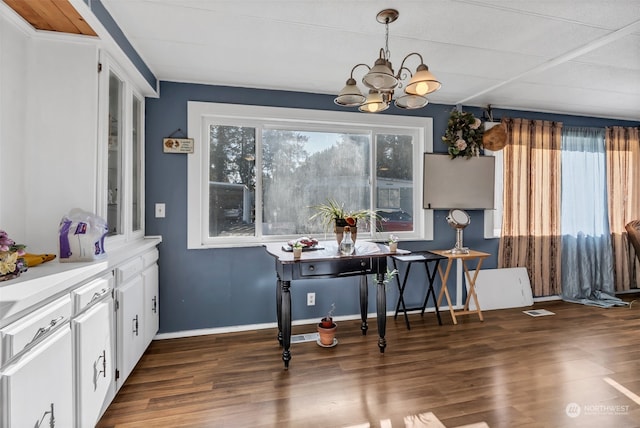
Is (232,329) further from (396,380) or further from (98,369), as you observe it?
(396,380)

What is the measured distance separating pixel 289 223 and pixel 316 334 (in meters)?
1.14

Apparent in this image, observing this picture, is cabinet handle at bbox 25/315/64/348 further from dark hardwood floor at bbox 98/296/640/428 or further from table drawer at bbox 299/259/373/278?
table drawer at bbox 299/259/373/278

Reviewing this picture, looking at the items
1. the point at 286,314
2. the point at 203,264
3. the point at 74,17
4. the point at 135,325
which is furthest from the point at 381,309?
the point at 74,17

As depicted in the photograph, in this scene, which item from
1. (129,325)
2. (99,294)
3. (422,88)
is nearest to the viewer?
(99,294)

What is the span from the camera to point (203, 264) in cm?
304

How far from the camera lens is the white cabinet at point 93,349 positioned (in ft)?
4.94

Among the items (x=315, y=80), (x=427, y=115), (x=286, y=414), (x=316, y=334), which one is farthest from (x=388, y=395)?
(x=427, y=115)

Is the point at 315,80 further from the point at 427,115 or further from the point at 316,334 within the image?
the point at 316,334

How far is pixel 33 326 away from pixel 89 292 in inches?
17.1

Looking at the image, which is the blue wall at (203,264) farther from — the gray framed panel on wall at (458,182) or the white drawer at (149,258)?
the gray framed panel on wall at (458,182)

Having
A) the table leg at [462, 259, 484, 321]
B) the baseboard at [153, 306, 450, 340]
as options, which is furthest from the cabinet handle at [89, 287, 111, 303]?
the table leg at [462, 259, 484, 321]

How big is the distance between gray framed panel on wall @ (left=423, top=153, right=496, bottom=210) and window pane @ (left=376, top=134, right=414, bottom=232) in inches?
8.1

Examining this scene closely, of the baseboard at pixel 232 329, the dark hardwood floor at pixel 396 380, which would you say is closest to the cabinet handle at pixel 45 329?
the dark hardwood floor at pixel 396 380

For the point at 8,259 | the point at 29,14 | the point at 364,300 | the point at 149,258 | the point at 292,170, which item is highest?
the point at 29,14
